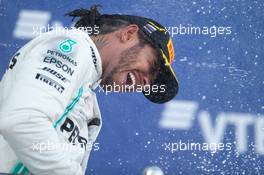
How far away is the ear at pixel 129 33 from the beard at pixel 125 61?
0.03 meters

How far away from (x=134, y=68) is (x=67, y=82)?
331 millimetres

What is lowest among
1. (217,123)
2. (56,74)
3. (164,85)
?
(217,123)

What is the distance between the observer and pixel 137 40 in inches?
43.7

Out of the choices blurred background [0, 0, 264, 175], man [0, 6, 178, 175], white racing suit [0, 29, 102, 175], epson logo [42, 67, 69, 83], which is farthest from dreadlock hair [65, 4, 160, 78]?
blurred background [0, 0, 264, 175]

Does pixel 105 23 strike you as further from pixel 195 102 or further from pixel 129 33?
pixel 195 102

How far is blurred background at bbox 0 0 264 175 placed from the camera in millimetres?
1575

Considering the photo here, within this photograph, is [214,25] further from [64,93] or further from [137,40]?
[64,93]

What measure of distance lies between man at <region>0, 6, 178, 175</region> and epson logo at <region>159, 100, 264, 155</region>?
425 millimetres

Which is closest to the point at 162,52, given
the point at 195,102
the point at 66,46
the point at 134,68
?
the point at 134,68

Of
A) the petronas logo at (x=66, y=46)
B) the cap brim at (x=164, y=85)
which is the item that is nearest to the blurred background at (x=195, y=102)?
the cap brim at (x=164, y=85)

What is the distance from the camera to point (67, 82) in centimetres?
82

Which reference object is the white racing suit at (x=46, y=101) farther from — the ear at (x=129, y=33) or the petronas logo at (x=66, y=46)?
the ear at (x=129, y=33)

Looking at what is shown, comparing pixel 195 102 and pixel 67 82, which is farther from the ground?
pixel 67 82

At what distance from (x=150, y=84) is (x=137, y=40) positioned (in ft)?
0.45
